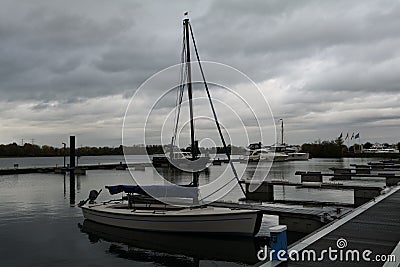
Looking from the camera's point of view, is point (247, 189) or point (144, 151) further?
point (247, 189)

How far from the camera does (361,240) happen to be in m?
10.8

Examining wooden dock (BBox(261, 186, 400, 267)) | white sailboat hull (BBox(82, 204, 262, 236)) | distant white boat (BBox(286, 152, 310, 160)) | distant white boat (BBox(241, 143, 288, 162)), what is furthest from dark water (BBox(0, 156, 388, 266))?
distant white boat (BBox(286, 152, 310, 160))

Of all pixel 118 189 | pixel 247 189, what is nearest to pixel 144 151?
pixel 118 189

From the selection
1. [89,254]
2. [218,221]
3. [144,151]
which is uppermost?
[144,151]

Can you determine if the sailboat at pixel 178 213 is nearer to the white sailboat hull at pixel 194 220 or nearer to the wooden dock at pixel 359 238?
the white sailboat hull at pixel 194 220

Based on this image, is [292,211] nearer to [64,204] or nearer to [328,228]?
[328,228]

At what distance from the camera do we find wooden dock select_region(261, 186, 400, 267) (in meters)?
8.83

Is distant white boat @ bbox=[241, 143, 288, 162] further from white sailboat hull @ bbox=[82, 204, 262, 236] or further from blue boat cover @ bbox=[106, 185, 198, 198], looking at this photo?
white sailboat hull @ bbox=[82, 204, 262, 236]

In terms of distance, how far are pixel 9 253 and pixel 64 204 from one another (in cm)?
1557

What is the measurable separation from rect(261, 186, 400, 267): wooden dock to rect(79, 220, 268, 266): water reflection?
4604mm

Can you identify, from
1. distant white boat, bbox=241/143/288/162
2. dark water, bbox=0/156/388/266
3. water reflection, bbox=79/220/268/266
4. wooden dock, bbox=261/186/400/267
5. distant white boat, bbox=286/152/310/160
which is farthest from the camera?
distant white boat, bbox=286/152/310/160

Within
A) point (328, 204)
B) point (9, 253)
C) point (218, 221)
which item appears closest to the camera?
point (9, 253)

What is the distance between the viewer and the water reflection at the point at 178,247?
53.1 feet

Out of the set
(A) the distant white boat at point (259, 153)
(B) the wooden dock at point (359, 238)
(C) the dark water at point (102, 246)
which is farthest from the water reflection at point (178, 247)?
(A) the distant white boat at point (259, 153)
